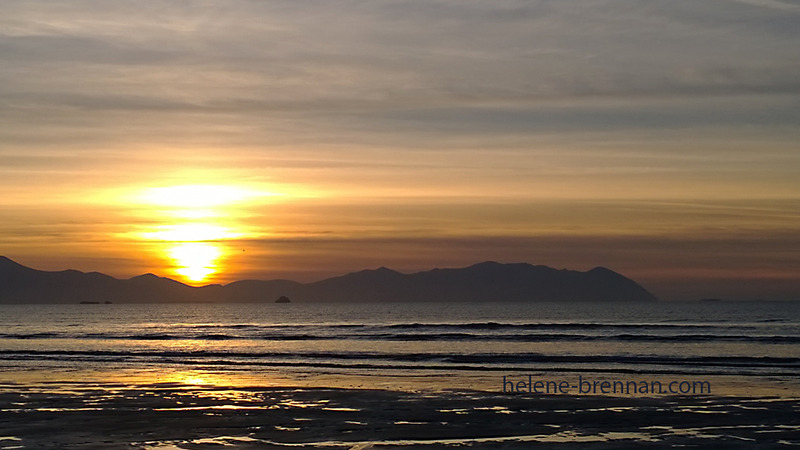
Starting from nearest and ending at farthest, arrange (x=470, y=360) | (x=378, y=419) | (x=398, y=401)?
(x=378, y=419), (x=398, y=401), (x=470, y=360)

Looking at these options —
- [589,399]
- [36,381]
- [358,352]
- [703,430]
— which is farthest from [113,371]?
[703,430]

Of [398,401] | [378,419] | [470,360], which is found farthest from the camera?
[470,360]

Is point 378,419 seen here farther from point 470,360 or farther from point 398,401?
point 470,360

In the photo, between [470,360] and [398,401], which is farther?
[470,360]

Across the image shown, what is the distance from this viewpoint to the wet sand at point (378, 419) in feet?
54.8

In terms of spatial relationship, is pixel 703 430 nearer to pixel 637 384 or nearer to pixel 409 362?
pixel 637 384

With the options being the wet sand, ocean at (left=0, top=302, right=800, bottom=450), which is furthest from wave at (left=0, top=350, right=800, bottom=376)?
the wet sand

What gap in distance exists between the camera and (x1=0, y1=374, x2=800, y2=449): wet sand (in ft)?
54.8

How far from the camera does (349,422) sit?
1933 centimetres

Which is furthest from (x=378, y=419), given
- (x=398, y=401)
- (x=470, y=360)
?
(x=470, y=360)

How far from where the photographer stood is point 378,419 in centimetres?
1977

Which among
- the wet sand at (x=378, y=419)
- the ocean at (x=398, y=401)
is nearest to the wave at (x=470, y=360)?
the ocean at (x=398, y=401)

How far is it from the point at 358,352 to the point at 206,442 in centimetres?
3221

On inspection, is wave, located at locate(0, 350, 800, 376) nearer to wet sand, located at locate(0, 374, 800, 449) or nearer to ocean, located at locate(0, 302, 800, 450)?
ocean, located at locate(0, 302, 800, 450)
